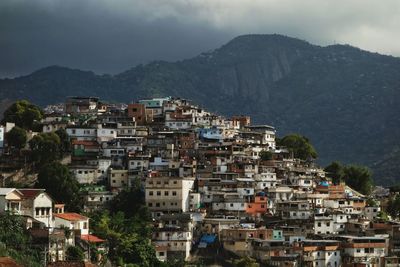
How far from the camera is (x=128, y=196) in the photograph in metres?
53.6

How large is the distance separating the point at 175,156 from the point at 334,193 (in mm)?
11472

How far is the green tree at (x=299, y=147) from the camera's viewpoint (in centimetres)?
7225

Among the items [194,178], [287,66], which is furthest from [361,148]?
[194,178]

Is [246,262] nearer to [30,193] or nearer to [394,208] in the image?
[30,193]

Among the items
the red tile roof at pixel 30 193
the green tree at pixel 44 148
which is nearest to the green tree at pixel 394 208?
the green tree at pixel 44 148

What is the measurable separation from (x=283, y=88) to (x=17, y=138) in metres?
126

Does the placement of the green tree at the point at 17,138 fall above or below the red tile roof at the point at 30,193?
above

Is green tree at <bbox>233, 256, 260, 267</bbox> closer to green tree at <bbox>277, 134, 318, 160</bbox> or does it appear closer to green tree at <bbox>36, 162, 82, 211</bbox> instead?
green tree at <bbox>36, 162, 82, 211</bbox>

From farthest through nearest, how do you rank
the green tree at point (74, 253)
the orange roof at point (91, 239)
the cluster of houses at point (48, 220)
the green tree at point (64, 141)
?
the green tree at point (64, 141), the orange roof at point (91, 239), the cluster of houses at point (48, 220), the green tree at point (74, 253)

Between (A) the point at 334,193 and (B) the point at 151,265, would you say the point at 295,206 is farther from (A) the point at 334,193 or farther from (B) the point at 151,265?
(B) the point at 151,265

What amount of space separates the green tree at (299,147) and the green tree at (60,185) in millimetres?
23881

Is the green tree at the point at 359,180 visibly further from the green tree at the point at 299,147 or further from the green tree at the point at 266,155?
the green tree at the point at 266,155

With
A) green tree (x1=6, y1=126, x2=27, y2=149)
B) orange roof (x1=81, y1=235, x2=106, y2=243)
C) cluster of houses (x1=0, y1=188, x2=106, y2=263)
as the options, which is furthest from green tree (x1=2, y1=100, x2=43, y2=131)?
orange roof (x1=81, y1=235, x2=106, y2=243)

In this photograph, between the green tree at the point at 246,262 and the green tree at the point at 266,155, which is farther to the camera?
the green tree at the point at 266,155
